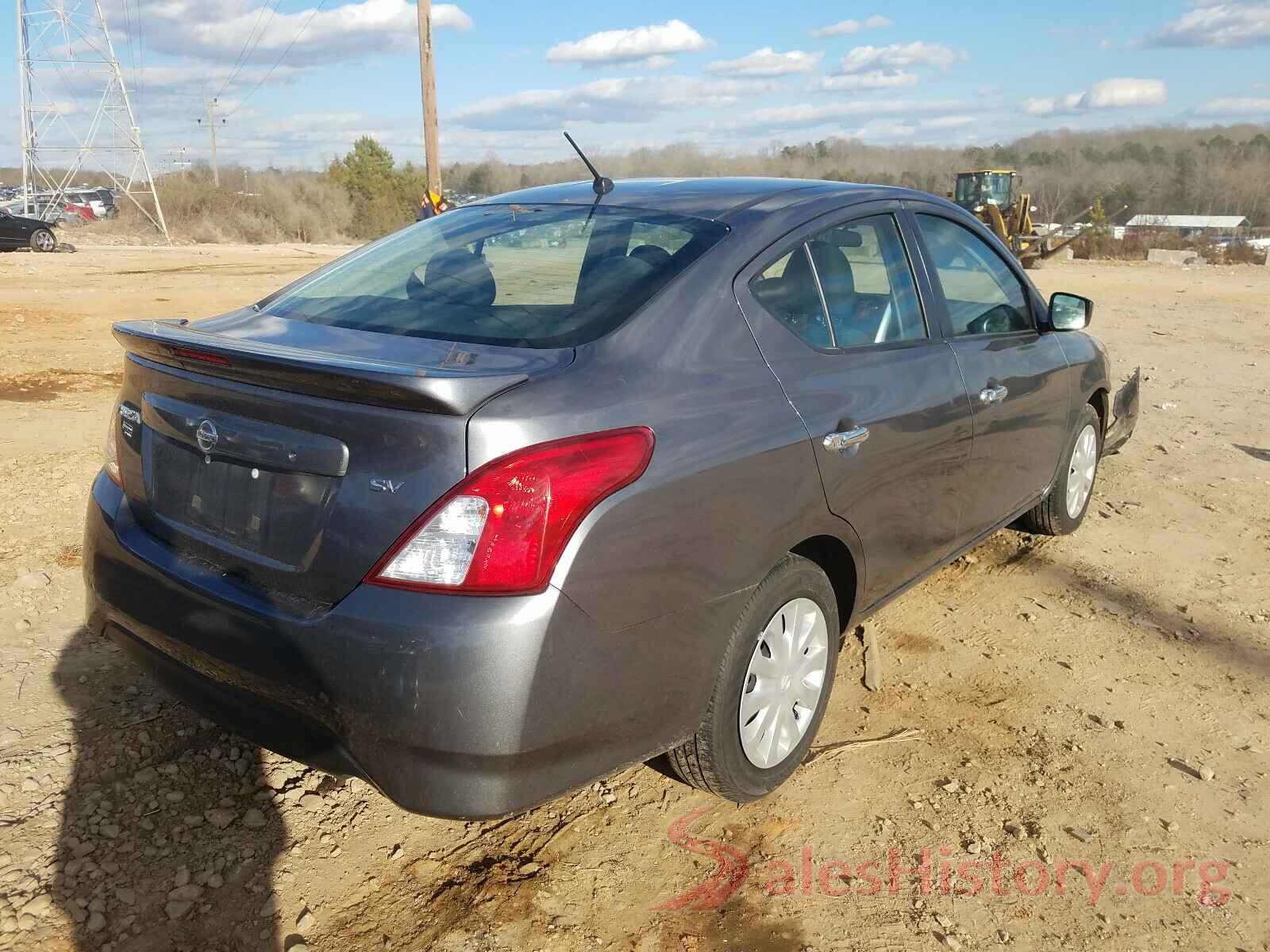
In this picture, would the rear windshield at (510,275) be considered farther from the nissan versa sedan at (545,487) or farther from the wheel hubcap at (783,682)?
the wheel hubcap at (783,682)

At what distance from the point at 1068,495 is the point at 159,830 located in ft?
13.1

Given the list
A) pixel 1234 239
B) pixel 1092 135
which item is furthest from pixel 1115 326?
pixel 1092 135

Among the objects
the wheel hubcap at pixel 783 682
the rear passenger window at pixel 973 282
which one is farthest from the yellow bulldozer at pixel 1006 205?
the wheel hubcap at pixel 783 682

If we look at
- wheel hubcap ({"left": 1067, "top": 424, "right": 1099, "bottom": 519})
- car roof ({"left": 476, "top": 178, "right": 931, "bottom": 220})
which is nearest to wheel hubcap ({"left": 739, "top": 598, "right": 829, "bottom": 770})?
car roof ({"left": 476, "top": 178, "right": 931, "bottom": 220})

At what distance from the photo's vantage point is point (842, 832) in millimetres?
2744

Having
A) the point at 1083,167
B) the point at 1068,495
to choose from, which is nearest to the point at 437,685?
the point at 1068,495

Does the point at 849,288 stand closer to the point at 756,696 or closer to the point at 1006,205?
the point at 756,696

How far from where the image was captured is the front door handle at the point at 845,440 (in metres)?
2.74

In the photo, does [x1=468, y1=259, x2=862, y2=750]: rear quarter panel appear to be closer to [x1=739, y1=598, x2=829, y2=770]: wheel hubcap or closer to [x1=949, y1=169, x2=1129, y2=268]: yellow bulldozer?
[x1=739, y1=598, x2=829, y2=770]: wheel hubcap

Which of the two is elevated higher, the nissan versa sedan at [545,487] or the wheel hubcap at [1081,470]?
the nissan versa sedan at [545,487]

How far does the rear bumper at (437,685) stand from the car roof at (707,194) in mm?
1299

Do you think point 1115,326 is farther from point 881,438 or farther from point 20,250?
point 20,250

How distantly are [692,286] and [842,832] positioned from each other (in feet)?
5.00

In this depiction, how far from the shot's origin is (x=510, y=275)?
2.96m
